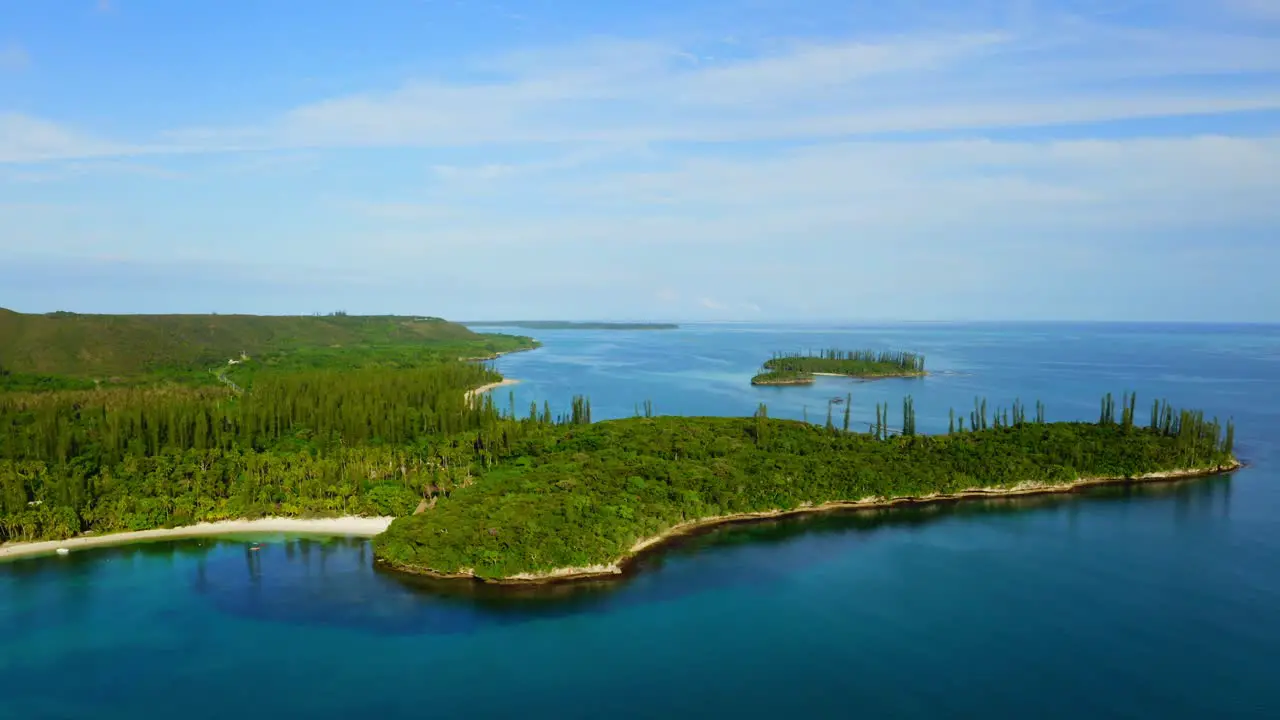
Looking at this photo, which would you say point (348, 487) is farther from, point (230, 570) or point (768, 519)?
point (768, 519)

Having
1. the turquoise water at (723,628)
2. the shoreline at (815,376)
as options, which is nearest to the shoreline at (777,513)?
the turquoise water at (723,628)

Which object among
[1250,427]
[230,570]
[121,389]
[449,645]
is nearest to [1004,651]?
[449,645]

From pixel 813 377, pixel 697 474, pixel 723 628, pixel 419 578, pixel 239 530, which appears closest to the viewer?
pixel 723 628

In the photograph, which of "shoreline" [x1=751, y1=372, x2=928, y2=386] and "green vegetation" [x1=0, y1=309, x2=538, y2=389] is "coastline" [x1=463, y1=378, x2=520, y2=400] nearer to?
"green vegetation" [x1=0, y1=309, x2=538, y2=389]

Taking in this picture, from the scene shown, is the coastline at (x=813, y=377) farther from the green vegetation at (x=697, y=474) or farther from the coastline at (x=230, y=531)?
the coastline at (x=230, y=531)

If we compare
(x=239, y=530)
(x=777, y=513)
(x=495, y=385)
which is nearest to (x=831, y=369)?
(x=495, y=385)

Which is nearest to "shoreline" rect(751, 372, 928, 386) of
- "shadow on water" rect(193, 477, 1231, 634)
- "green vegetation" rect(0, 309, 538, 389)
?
"green vegetation" rect(0, 309, 538, 389)

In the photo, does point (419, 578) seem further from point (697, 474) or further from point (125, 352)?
point (125, 352)
